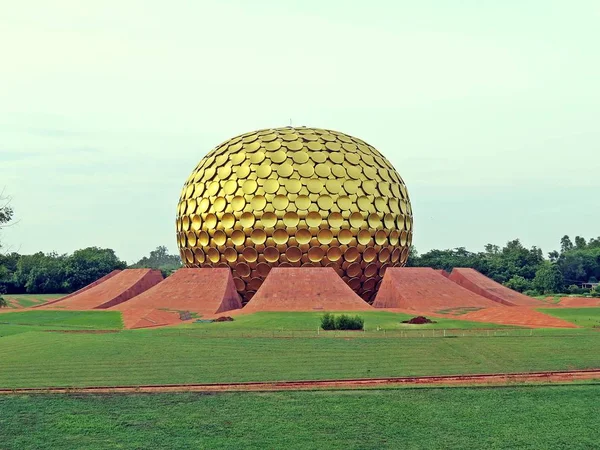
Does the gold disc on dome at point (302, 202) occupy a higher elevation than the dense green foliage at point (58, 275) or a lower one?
higher

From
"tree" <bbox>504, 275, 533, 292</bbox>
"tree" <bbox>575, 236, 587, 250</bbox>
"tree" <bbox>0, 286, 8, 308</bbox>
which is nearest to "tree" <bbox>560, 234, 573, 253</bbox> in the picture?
"tree" <bbox>575, 236, 587, 250</bbox>

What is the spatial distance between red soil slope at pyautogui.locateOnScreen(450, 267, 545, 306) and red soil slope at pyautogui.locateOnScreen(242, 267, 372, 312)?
331 inches

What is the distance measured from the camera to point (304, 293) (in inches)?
1165

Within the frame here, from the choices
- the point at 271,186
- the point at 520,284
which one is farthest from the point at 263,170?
the point at 520,284

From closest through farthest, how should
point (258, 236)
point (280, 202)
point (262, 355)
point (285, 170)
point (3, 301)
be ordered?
point (262, 355) → point (3, 301) → point (280, 202) → point (258, 236) → point (285, 170)

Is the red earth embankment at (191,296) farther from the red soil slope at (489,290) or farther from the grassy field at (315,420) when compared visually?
the grassy field at (315,420)

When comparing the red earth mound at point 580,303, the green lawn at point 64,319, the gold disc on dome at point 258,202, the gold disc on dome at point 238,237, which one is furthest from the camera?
the red earth mound at point 580,303

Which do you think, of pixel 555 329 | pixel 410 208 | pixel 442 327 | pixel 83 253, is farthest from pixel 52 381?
pixel 83 253

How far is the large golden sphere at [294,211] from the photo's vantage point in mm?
32406

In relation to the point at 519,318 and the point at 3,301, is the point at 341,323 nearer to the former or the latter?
the point at 519,318

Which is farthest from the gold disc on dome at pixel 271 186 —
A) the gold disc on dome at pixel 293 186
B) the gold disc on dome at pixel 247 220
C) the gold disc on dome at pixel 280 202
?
the gold disc on dome at pixel 247 220

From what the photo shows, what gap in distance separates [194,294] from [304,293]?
5290 mm

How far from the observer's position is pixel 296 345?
19.0 m

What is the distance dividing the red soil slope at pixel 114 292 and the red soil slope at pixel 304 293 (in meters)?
8.41
